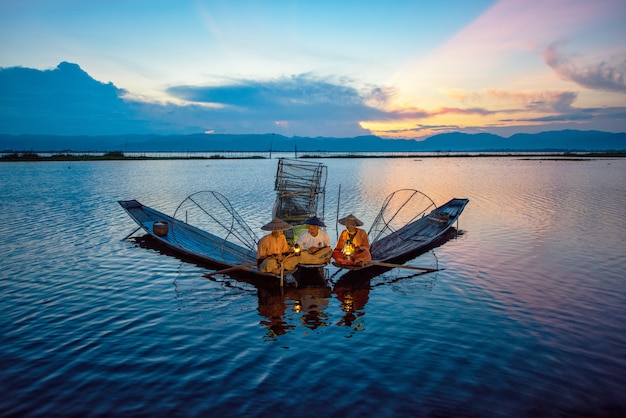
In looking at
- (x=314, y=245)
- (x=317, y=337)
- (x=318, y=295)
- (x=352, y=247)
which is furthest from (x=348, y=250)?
(x=317, y=337)

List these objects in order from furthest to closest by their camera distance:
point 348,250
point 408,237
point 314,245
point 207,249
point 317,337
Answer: point 408,237 → point 207,249 → point 314,245 → point 348,250 → point 317,337

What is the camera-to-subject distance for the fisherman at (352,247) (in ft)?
32.3

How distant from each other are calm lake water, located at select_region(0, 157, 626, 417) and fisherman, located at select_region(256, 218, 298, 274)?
68 centimetres

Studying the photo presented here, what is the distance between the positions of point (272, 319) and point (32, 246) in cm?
1015

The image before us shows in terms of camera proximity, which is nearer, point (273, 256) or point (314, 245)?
point (273, 256)

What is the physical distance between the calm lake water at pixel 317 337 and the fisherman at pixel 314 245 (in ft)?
2.46

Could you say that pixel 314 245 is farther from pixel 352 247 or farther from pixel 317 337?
pixel 317 337

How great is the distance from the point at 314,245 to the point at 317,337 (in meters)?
3.42

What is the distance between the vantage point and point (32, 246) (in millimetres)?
12930

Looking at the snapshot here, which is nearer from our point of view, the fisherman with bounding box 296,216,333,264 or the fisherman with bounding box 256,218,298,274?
the fisherman with bounding box 256,218,298,274

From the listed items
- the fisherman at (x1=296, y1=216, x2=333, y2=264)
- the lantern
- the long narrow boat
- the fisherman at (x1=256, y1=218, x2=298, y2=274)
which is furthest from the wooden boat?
the long narrow boat

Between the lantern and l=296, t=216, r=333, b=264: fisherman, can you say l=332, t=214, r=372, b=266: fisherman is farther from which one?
l=296, t=216, r=333, b=264: fisherman

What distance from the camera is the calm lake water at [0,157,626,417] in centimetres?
501

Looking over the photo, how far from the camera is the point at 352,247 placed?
32.4 feet
